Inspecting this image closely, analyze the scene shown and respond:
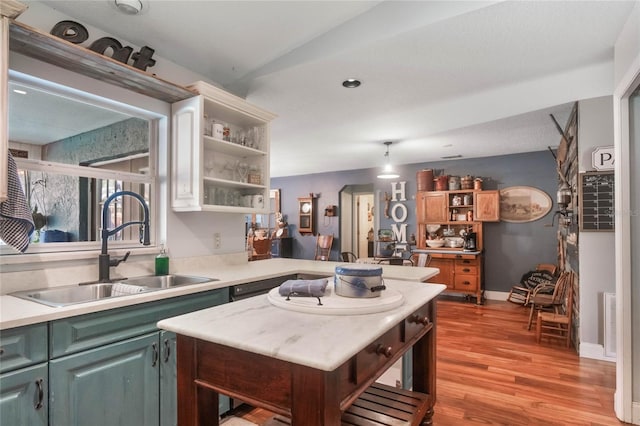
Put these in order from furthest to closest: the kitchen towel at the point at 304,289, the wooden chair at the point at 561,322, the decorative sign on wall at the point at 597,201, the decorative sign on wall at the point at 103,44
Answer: the wooden chair at the point at 561,322, the decorative sign on wall at the point at 597,201, the decorative sign on wall at the point at 103,44, the kitchen towel at the point at 304,289

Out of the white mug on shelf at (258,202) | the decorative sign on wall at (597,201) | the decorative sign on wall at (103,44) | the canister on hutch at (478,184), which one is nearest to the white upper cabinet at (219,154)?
the white mug on shelf at (258,202)

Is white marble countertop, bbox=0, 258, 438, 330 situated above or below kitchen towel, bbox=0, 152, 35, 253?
below

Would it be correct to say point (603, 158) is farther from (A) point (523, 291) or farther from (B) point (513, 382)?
(A) point (523, 291)

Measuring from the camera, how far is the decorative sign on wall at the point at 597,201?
10.1 ft

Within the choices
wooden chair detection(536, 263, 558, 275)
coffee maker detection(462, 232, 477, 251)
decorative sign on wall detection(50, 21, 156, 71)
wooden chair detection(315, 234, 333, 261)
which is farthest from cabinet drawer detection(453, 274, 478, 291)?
decorative sign on wall detection(50, 21, 156, 71)

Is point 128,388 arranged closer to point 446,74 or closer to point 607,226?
point 446,74

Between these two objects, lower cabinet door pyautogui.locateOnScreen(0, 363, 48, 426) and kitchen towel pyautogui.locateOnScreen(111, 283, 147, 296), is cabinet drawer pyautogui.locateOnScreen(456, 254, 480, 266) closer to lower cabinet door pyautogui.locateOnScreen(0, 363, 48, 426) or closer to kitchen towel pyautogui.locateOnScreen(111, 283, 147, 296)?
kitchen towel pyautogui.locateOnScreen(111, 283, 147, 296)

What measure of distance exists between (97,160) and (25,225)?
740 millimetres

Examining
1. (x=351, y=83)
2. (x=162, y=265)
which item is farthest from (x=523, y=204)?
(x=162, y=265)

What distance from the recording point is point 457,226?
20.1 feet

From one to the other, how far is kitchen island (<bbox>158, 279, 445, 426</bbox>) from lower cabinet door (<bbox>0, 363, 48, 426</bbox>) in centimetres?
69

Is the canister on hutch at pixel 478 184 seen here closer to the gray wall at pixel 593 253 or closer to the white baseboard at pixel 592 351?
the gray wall at pixel 593 253

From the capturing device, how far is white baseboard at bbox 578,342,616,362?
10.5ft

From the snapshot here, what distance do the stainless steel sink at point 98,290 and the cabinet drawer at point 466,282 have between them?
4.43 meters
